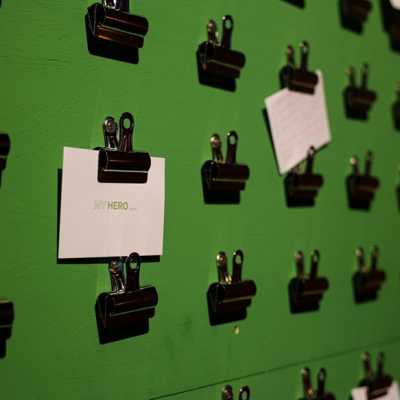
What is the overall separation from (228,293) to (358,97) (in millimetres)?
434

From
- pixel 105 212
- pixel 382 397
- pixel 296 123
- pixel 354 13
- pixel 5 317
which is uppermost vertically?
pixel 354 13

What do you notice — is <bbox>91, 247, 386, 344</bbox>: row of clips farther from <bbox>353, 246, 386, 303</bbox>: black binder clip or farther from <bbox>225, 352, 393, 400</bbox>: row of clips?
<bbox>225, 352, 393, 400</bbox>: row of clips

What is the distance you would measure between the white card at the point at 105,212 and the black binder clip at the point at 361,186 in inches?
16.3

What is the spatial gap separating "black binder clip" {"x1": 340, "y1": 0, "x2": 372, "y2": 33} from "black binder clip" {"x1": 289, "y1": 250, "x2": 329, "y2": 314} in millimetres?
389

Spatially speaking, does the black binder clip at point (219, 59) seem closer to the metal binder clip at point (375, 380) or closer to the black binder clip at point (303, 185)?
the black binder clip at point (303, 185)

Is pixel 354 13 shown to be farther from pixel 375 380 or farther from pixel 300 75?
pixel 375 380

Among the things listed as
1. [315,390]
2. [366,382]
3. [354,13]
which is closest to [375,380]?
[366,382]

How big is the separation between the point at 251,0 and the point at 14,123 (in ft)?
1.31

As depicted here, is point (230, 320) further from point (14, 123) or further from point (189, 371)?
point (14, 123)

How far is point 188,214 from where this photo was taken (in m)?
0.78

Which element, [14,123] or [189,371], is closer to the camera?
[14,123]

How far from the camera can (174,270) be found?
763 mm

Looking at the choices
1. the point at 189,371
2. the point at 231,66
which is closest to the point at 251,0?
the point at 231,66

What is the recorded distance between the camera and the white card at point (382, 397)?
3.38 feet
